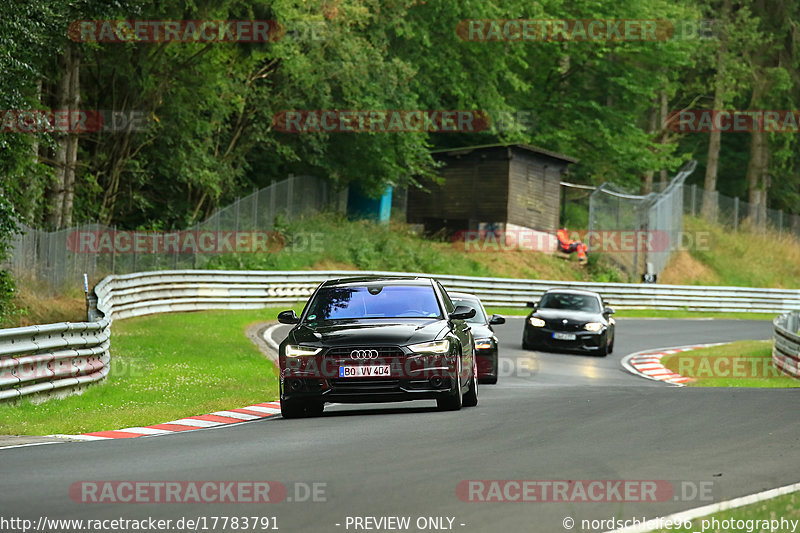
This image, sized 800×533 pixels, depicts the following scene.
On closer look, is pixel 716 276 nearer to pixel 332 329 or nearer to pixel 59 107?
pixel 59 107

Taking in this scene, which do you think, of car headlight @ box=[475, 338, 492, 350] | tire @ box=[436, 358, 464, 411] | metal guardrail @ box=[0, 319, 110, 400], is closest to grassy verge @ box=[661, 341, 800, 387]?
car headlight @ box=[475, 338, 492, 350]

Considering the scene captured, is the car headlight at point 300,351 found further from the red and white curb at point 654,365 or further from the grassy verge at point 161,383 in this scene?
the red and white curb at point 654,365

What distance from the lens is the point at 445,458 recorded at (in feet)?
33.5

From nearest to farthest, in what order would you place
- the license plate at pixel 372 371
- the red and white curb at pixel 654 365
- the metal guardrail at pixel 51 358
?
1. the license plate at pixel 372 371
2. the metal guardrail at pixel 51 358
3. the red and white curb at pixel 654 365

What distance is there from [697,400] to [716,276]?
4550 cm

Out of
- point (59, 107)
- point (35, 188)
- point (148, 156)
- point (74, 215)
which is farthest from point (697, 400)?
point (148, 156)

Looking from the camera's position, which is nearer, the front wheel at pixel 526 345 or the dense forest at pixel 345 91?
the front wheel at pixel 526 345

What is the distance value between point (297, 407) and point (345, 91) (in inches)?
1315

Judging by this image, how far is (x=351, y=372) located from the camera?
13.7m

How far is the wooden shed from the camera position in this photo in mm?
54844

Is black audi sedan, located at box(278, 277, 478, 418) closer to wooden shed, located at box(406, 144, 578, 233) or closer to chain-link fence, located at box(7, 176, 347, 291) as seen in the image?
chain-link fence, located at box(7, 176, 347, 291)

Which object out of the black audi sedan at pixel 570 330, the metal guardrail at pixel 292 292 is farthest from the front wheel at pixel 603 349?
the metal guardrail at pixel 292 292

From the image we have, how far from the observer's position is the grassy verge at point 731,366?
969 inches

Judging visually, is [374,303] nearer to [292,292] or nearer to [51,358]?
[51,358]
